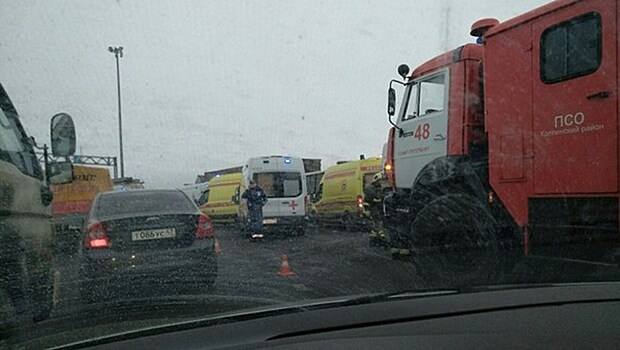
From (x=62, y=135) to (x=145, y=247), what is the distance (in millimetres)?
1341

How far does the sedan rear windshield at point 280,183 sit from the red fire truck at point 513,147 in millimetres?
1793

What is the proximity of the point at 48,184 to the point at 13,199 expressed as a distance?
1.08 metres

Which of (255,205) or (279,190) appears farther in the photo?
(279,190)

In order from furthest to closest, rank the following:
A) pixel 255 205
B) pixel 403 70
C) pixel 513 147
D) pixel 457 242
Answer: pixel 255 205 < pixel 403 70 < pixel 457 242 < pixel 513 147

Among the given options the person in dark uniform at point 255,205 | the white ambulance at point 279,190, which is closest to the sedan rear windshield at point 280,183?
the white ambulance at point 279,190

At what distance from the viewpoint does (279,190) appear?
8.67m

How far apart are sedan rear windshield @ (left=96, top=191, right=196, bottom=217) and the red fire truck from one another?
2.73 meters

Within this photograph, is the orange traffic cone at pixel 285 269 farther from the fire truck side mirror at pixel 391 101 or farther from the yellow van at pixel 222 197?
the yellow van at pixel 222 197

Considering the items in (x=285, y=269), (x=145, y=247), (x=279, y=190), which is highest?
(x=279, y=190)

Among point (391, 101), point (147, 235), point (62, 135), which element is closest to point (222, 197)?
point (391, 101)

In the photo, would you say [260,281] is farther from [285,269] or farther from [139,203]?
[139,203]

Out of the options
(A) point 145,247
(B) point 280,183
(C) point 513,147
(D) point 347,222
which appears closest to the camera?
(A) point 145,247

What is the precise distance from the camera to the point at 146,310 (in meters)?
2.78

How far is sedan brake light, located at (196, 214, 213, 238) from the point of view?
5761 millimetres
